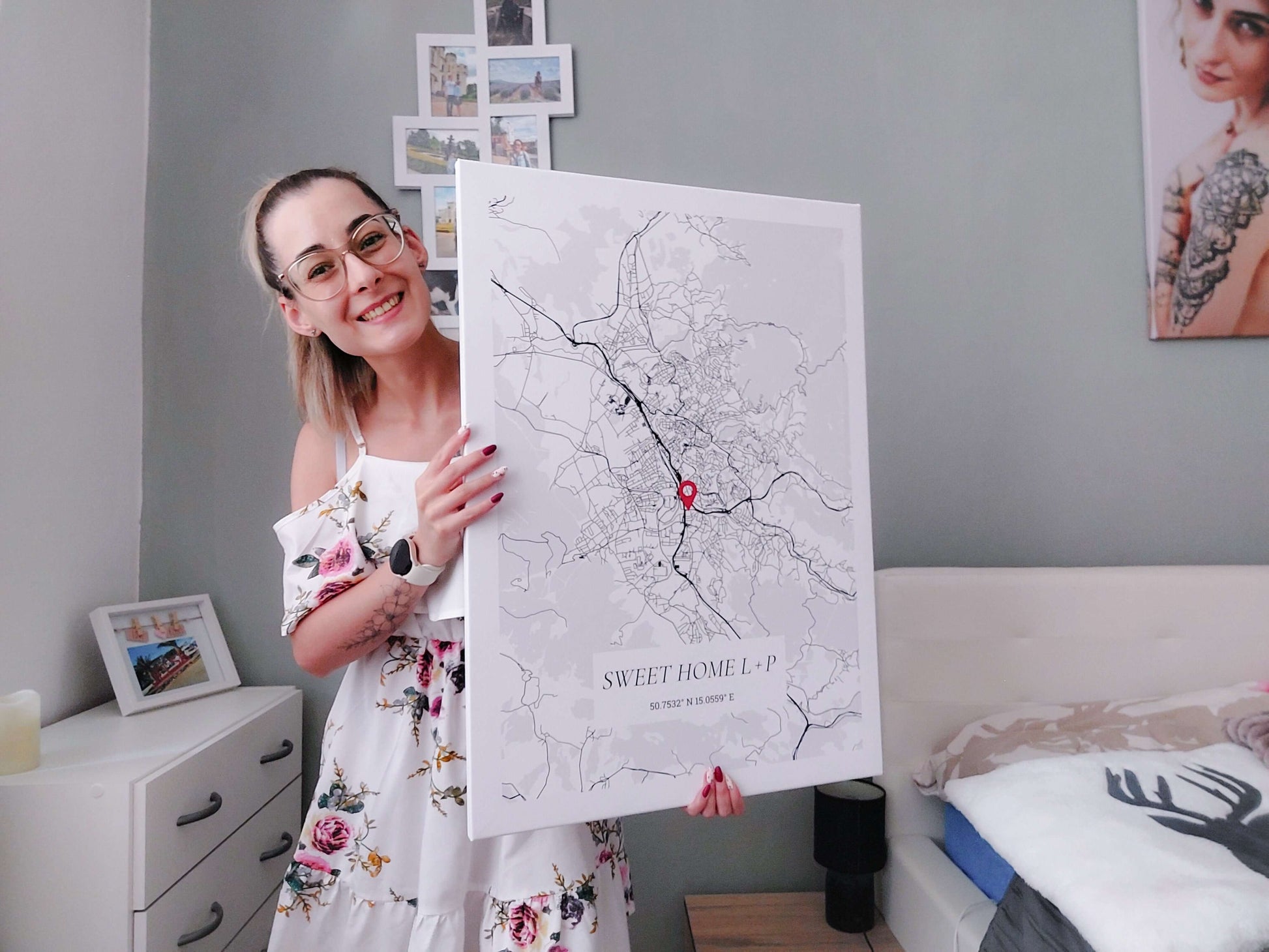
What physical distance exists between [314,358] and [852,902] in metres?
1.34

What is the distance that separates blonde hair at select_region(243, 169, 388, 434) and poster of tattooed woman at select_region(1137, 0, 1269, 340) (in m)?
1.66

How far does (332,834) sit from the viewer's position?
1088mm

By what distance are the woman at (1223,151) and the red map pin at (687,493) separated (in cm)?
140

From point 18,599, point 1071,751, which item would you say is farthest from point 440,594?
point 1071,751

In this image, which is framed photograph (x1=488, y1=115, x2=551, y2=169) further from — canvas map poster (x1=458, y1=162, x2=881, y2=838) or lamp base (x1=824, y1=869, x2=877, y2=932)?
lamp base (x1=824, y1=869, x2=877, y2=932)

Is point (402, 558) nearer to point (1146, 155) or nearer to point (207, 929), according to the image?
point (207, 929)

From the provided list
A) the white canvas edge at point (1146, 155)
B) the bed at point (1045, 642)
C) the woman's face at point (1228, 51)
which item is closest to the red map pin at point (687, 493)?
→ the bed at point (1045, 642)

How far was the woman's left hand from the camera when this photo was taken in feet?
3.18

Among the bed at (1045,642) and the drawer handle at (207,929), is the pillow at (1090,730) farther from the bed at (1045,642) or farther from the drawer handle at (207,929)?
the drawer handle at (207,929)

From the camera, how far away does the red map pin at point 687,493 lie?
1.00 meters

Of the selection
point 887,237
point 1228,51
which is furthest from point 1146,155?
point 887,237

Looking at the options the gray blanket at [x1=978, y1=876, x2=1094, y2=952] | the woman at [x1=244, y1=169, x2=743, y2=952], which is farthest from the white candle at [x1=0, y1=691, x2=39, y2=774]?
the gray blanket at [x1=978, y1=876, x2=1094, y2=952]

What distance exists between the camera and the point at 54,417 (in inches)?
57.8

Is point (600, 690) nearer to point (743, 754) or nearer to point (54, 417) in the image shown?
point (743, 754)
